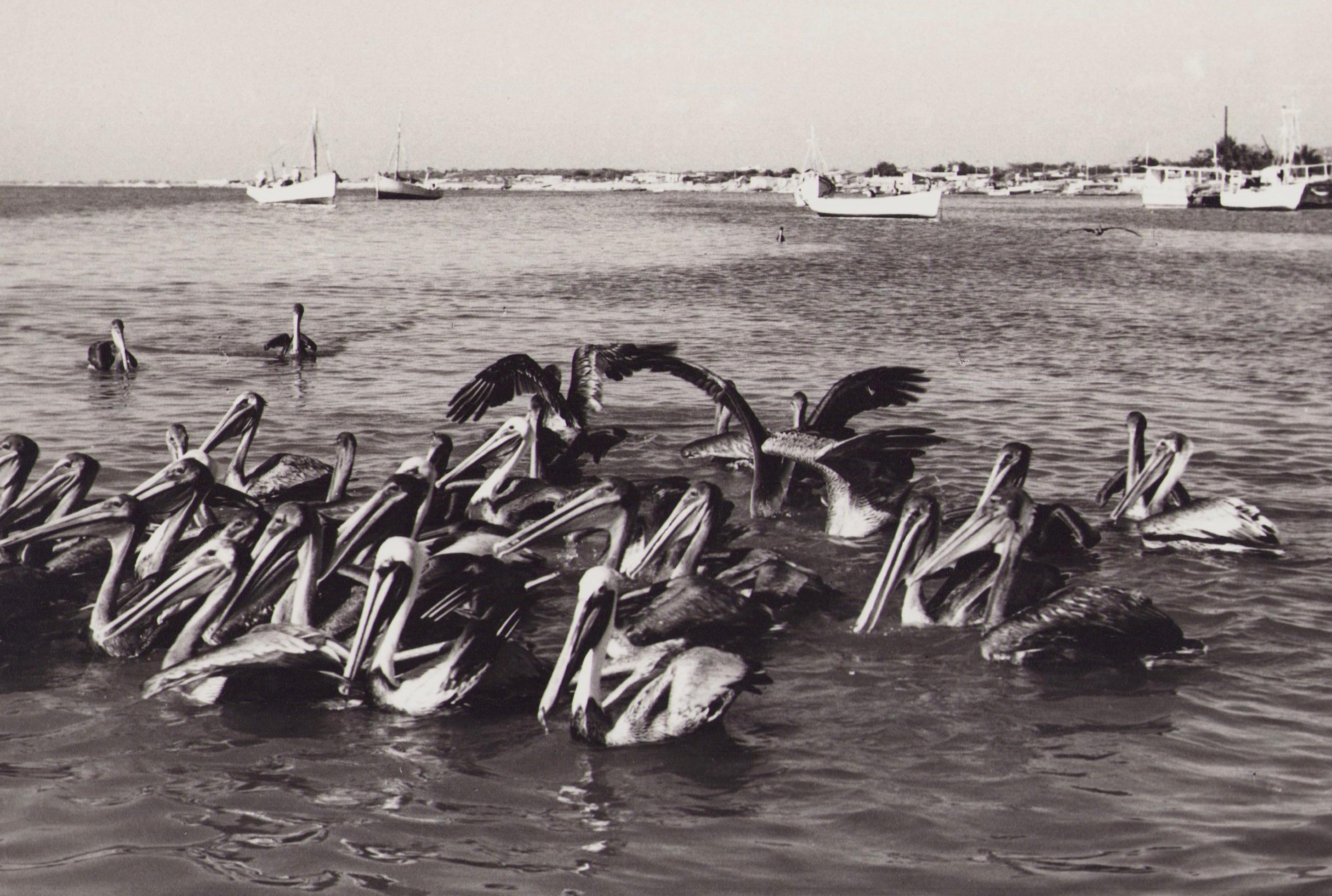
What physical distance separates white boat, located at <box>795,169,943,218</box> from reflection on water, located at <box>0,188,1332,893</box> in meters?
57.3

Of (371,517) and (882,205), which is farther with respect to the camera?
(882,205)

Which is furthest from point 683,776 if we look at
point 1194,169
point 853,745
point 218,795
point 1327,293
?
point 1194,169

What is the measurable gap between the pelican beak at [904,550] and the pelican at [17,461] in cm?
469

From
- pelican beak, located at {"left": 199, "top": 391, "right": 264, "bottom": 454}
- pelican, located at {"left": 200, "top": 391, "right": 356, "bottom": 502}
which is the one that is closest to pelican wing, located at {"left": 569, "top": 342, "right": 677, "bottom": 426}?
pelican, located at {"left": 200, "top": 391, "right": 356, "bottom": 502}

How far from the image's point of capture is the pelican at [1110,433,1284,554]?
888cm

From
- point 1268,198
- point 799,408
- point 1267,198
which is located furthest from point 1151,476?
point 1268,198

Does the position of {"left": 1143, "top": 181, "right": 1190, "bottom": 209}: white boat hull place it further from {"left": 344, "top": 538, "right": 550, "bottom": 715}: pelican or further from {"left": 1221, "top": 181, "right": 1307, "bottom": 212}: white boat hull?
{"left": 344, "top": 538, "right": 550, "bottom": 715}: pelican

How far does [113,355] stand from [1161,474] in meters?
11.5

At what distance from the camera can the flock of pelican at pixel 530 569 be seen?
6.23 meters

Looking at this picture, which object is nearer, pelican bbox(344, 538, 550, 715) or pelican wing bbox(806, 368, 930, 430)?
pelican bbox(344, 538, 550, 715)

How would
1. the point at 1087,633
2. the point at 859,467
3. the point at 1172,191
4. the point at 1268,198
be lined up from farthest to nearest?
the point at 1172,191 < the point at 1268,198 < the point at 859,467 < the point at 1087,633

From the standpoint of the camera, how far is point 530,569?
8.05 m

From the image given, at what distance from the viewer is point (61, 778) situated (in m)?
5.53

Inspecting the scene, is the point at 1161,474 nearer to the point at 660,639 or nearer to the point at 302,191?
the point at 660,639
